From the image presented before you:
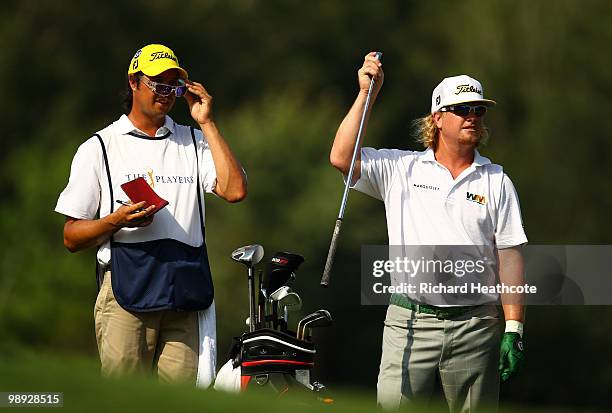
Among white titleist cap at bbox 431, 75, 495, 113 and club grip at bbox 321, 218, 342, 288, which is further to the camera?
white titleist cap at bbox 431, 75, 495, 113

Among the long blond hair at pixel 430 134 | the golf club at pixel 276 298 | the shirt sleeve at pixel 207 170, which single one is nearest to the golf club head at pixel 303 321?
the golf club at pixel 276 298

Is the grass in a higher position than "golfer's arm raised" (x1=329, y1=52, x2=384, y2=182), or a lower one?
lower

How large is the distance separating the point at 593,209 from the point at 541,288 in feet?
91.6

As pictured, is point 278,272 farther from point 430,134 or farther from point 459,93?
point 459,93

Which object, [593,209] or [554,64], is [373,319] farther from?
[554,64]

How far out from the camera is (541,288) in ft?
31.9

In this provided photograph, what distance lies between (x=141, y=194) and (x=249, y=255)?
2.14 feet

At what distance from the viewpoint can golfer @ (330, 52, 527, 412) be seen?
7.04 metres

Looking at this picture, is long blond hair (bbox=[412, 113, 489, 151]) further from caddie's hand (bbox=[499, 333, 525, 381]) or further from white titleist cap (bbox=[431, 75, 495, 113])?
caddie's hand (bbox=[499, 333, 525, 381])

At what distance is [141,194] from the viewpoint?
6.69 meters

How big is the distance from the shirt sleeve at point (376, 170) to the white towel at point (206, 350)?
98cm

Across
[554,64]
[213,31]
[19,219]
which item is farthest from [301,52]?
[19,219]

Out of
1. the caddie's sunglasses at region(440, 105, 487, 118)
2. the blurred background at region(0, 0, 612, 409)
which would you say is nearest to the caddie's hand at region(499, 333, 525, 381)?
the caddie's sunglasses at region(440, 105, 487, 118)

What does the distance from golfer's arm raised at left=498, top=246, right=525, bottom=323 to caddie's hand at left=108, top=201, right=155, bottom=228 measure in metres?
1.76
